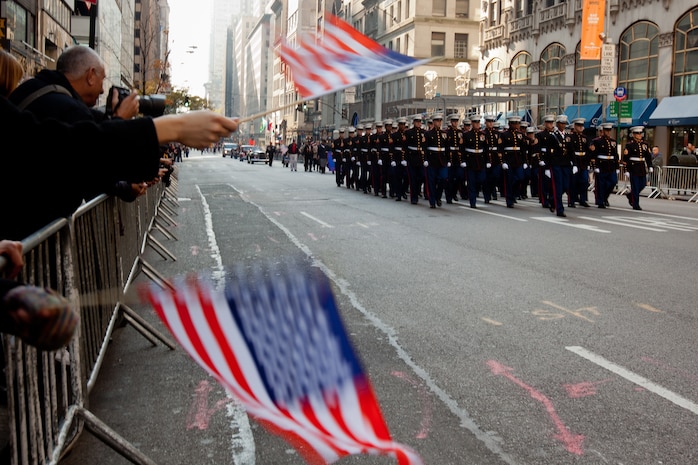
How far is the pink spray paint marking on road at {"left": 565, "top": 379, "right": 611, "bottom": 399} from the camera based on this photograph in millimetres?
4707

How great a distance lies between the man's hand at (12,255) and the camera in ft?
8.77

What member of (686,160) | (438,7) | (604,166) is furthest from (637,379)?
(438,7)

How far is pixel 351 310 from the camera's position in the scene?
7.02 meters

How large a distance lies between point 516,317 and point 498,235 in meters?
6.21

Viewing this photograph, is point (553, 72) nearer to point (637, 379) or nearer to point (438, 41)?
point (438, 41)

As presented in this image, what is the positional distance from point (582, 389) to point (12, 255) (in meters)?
3.46

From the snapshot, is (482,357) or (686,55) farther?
(686,55)

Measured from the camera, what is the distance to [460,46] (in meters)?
65.2

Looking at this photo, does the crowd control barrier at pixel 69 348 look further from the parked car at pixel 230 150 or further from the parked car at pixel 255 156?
the parked car at pixel 230 150

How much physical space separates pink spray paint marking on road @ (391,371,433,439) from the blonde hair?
2514 mm

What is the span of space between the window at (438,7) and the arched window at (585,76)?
2374 centimetres

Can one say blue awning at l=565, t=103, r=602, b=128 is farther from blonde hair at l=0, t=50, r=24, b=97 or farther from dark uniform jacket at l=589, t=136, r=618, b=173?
blonde hair at l=0, t=50, r=24, b=97

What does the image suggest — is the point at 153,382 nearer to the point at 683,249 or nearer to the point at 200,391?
the point at 200,391

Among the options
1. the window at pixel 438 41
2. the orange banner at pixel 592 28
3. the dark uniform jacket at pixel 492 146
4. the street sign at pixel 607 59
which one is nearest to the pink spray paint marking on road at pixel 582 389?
the dark uniform jacket at pixel 492 146
